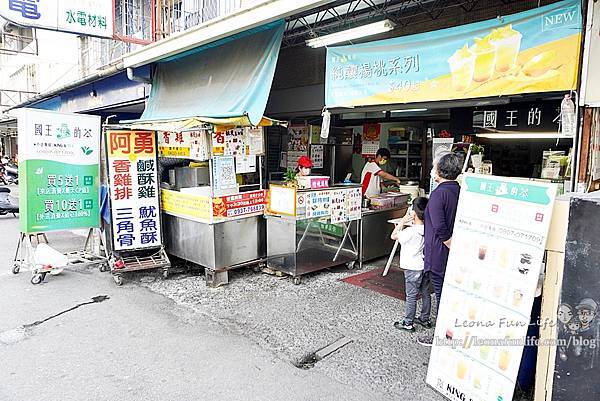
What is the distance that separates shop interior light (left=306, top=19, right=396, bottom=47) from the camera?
5239 millimetres

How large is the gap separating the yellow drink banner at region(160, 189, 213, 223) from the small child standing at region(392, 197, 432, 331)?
2853 millimetres

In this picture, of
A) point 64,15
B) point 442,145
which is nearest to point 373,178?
point 442,145

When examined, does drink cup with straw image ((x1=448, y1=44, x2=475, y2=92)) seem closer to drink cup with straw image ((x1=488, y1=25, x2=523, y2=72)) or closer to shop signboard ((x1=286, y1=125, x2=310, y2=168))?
drink cup with straw image ((x1=488, y1=25, x2=523, y2=72))

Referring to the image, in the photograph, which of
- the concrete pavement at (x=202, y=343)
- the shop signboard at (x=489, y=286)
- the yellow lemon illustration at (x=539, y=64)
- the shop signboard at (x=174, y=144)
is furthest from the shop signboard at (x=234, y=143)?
the yellow lemon illustration at (x=539, y=64)

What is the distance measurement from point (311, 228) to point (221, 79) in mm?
2937

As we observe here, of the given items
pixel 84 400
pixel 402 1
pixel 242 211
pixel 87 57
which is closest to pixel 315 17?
pixel 402 1

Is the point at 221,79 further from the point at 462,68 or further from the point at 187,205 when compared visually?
the point at 462,68

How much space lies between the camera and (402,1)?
5.48m

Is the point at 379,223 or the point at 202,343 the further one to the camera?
the point at 379,223

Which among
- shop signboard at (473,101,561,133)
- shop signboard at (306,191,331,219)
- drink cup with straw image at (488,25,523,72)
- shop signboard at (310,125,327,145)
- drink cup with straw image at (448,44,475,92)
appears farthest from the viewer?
shop signboard at (310,125,327,145)

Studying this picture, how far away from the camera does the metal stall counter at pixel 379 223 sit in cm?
721

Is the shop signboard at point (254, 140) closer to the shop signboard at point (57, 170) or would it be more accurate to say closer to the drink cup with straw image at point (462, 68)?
the shop signboard at point (57, 170)

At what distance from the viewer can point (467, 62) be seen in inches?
183

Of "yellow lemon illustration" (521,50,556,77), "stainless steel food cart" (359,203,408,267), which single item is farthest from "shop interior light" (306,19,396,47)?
"stainless steel food cart" (359,203,408,267)
